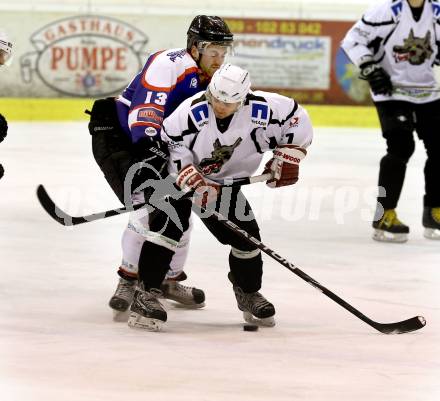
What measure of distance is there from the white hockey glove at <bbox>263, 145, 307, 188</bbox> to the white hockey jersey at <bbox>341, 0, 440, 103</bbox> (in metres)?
2.00

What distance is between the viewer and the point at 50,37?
1060 centimetres

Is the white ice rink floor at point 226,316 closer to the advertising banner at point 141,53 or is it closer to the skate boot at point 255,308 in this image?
the skate boot at point 255,308

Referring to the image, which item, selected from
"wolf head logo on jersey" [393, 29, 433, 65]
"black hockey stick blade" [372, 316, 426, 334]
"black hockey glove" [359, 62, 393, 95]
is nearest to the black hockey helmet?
"black hockey stick blade" [372, 316, 426, 334]

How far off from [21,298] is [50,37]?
708cm

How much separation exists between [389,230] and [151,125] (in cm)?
193

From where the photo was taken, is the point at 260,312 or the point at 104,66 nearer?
the point at 260,312

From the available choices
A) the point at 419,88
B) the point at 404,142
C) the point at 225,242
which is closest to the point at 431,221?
the point at 404,142

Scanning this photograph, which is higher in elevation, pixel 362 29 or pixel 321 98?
pixel 362 29

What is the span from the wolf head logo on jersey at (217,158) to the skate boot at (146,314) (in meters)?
0.41

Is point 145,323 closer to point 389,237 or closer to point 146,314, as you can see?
point 146,314

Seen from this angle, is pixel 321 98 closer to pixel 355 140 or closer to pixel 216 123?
pixel 355 140

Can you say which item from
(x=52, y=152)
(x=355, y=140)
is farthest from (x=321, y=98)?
(x=52, y=152)

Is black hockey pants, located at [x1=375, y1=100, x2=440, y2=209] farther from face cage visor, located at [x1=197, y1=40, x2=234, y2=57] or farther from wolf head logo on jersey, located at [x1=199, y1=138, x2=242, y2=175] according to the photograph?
wolf head logo on jersey, located at [x1=199, y1=138, x2=242, y2=175]

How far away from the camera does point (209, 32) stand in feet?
11.9
